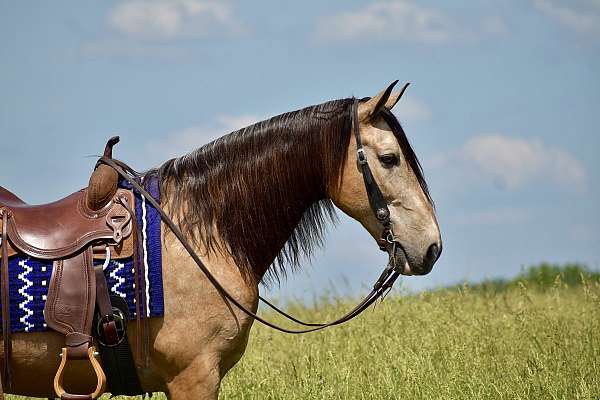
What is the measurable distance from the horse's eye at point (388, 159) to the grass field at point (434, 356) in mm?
2219

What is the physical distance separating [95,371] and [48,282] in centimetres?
48

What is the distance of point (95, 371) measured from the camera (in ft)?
12.8

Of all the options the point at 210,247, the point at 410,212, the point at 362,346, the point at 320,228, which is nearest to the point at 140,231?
the point at 210,247

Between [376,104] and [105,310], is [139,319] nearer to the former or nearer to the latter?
[105,310]

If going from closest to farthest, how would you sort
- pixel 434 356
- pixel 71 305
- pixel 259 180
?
1. pixel 71 305
2. pixel 259 180
3. pixel 434 356

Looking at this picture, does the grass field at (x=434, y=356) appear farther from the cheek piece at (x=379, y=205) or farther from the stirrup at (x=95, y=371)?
the stirrup at (x=95, y=371)

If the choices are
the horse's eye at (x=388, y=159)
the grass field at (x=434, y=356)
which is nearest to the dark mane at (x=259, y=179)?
the horse's eye at (x=388, y=159)

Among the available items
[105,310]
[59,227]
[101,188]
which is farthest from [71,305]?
[101,188]

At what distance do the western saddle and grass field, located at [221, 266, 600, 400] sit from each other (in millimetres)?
2390

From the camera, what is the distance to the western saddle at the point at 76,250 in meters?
3.85

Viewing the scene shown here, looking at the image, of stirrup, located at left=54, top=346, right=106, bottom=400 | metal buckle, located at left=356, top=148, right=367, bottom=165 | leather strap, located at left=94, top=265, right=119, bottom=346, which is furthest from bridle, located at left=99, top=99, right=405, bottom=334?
stirrup, located at left=54, top=346, right=106, bottom=400

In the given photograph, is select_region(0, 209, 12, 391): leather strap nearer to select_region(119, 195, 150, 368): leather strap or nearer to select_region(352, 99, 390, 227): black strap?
select_region(119, 195, 150, 368): leather strap

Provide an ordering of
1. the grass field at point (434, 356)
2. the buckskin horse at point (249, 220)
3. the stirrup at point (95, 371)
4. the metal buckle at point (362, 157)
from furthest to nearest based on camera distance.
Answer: the grass field at point (434, 356) → the metal buckle at point (362, 157) → the buckskin horse at point (249, 220) → the stirrup at point (95, 371)

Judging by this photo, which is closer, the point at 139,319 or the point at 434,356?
the point at 139,319
